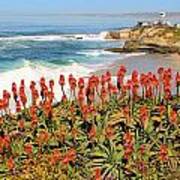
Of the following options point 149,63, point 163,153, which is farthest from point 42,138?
point 149,63

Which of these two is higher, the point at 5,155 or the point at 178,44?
the point at 5,155

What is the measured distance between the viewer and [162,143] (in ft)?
34.4

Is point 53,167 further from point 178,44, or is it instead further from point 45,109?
point 178,44

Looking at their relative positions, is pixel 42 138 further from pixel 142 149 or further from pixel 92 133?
pixel 142 149

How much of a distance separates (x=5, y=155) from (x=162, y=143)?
2.60 m

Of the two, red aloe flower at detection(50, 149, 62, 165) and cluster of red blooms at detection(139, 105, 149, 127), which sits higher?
cluster of red blooms at detection(139, 105, 149, 127)

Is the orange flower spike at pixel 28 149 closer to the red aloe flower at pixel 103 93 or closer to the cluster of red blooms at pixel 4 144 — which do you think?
the cluster of red blooms at pixel 4 144

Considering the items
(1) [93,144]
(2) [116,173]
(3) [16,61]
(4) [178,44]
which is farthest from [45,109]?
→ (4) [178,44]

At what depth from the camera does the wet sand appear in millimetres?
36531

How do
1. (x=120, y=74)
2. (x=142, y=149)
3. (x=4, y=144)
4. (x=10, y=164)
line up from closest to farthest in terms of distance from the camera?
(x=10, y=164) < (x=4, y=144) < (x=142, y=149) < (x=120, y=74)

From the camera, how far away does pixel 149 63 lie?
136ft

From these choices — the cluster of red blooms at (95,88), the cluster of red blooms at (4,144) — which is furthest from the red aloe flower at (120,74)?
the cluster of red blooms at (4,144)

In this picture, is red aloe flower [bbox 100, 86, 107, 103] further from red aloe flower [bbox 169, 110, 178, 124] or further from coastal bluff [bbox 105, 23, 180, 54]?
coastal bluff [bbox 105, 23, 180, 54]

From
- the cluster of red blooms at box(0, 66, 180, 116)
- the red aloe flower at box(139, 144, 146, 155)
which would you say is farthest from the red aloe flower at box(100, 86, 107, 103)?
the red aloe flower at box(139, 144, 146, 155)
